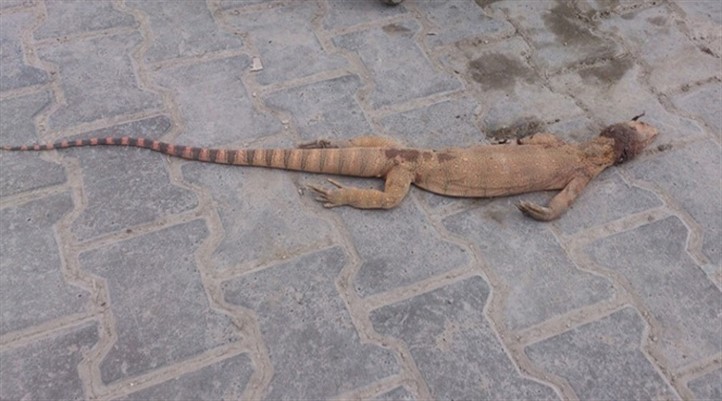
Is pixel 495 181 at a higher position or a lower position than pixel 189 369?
higher

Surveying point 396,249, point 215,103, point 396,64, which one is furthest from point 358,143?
point 215,103

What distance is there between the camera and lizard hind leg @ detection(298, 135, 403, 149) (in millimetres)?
4082

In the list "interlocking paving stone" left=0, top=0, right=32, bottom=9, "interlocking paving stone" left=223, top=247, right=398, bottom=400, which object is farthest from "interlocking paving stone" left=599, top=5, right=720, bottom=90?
"interlocking paving stone" left=0, top=0, right=32, bottom=9

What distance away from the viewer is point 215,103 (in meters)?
4.42

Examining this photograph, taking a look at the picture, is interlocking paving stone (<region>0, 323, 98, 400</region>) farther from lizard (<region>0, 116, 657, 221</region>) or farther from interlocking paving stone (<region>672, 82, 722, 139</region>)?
interlocking paving stone (<region>672, 82, 722, 139</region>)

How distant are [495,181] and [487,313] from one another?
0.87m

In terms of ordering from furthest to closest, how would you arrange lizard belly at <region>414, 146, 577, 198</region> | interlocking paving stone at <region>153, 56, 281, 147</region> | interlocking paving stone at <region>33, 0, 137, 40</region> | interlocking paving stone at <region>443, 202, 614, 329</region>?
1. interlocking paving stone at <region>33, 0, 137, 40</region>
2. interlocking paving stone at <region>153, 56, 281, 147</region>
3. lizard belly at <region>414, 146, 577, 198</region>
4. interlocking paving stone at <region>443, 202, 614, 329</region>

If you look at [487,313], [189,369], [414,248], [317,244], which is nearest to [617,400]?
[487,313]

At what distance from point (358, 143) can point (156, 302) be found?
1568mm

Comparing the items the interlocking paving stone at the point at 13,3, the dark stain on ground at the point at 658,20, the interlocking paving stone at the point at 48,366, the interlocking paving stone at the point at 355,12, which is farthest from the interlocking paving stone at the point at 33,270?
the dark stain on ground at the point at 658,20

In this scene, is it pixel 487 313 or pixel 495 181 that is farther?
pixel 495 181

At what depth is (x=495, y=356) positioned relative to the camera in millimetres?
3287

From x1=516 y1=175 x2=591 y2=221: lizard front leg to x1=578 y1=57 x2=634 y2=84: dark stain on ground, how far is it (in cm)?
110

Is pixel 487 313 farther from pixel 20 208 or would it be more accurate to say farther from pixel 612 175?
pixel 20 208
